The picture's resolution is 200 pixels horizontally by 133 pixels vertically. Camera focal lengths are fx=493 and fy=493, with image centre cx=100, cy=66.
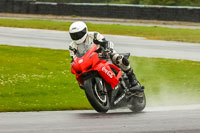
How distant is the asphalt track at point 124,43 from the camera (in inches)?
777

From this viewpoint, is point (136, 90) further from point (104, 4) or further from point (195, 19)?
point (104, 4)

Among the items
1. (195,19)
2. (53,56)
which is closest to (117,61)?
(53,56)

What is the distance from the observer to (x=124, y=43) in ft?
76.5

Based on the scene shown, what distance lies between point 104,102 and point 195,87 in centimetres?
490

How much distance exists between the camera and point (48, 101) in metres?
10.4

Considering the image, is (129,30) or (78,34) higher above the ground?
(78,34)

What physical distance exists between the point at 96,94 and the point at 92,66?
48 cm

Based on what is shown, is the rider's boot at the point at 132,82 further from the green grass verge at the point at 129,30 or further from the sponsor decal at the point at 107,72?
the green grass verge at the point at 129,30

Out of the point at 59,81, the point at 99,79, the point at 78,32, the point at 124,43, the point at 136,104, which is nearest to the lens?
the point at 99,79

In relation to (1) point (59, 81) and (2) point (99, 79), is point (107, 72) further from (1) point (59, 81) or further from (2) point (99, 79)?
(1) point (59, 81)

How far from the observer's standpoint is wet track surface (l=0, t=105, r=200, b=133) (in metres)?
7.15

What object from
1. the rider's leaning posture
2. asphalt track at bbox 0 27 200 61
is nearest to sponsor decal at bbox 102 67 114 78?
the rider's leaning posture

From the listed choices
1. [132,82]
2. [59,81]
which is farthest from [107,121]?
[59,81]

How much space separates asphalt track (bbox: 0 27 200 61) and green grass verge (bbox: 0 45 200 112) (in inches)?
80.8
